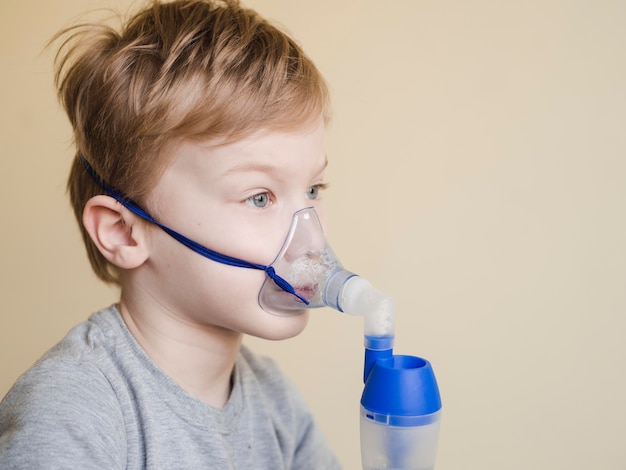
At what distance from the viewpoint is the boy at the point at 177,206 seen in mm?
1267

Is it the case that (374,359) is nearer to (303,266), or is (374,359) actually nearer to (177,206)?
(303,266)

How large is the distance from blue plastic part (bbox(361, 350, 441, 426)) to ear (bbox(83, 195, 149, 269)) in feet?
1.63

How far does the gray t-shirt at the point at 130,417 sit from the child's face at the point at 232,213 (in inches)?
5.7

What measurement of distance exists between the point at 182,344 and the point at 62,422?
0.29 meters

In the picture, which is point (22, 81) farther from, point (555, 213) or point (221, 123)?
point (555, 213)

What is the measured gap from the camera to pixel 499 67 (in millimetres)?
2064

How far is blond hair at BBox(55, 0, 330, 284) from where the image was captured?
1.28m

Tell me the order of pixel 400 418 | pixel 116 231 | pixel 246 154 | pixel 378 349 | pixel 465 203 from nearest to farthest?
pixel 400 418 < pixel 378 349 < pixel 246 154 < pixel 116 231 < pixel 465 203

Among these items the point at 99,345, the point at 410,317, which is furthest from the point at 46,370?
the point at 410,317

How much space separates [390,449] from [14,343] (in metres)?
1.44

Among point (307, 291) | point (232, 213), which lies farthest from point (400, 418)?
point (232, 213)

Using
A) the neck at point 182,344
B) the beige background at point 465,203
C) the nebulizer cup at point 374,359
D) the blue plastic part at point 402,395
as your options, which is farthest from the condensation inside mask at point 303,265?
the beige background at point 465,203

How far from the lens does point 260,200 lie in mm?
1304

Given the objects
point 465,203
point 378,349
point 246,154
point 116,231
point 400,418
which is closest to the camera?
point 400,418
